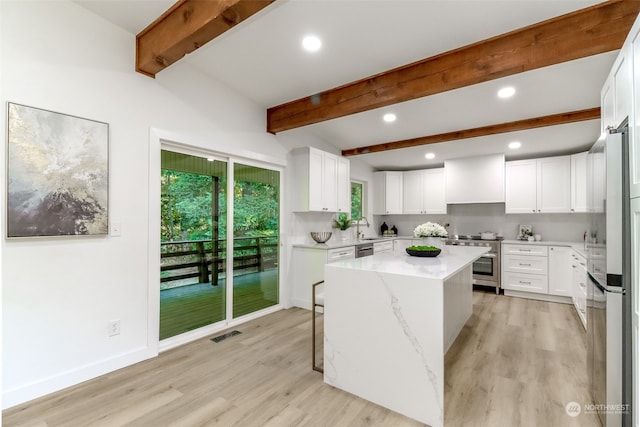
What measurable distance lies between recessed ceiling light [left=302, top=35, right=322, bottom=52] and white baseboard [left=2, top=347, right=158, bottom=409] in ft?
9.79

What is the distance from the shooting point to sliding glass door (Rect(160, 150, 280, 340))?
304cm

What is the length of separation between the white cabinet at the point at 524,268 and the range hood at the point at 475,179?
90 cm

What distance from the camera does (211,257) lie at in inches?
135

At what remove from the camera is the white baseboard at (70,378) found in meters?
2.06

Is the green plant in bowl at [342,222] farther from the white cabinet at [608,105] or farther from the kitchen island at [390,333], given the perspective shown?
the white cabinet at [608,105]

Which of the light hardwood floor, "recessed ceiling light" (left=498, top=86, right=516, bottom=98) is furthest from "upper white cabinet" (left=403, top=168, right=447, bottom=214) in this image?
the light hardwood floor

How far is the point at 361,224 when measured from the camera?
6.30m

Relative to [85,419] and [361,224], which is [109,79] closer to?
[85,419]

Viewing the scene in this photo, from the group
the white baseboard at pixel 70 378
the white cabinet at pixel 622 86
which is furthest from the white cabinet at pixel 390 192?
the white baseboard at pixel 70 378

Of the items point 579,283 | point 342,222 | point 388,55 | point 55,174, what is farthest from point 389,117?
point 55,174

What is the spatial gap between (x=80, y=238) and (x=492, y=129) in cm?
467

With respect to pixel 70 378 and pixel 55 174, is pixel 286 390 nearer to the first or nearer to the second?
pixel 70 378

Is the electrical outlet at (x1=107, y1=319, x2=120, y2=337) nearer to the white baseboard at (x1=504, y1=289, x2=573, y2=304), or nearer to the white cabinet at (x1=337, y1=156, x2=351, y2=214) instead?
the white cabinet at (x1=337, y1=156, x2=351, y2=214)

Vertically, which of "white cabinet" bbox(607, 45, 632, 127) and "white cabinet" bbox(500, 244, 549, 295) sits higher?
"white cabinet" bbox(607, 45, 632, 127)
